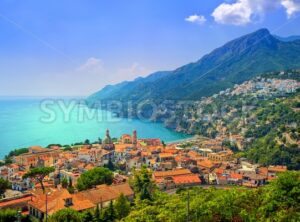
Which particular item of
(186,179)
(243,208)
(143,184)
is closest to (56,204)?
(143,184)

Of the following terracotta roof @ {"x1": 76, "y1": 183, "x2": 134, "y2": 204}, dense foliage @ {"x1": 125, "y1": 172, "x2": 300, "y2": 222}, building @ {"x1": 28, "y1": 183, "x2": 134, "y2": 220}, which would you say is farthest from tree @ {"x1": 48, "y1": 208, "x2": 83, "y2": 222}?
terracotta roof @ {"x1": 76, "y1": 183, "x2": 134, "y2": 204}

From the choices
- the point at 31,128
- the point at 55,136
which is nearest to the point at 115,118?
the point at 31,128

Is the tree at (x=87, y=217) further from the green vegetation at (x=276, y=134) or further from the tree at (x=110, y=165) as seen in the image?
the green vegetation at (x=276, y=134)

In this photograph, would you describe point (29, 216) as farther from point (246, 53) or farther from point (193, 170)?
point (246, 53)

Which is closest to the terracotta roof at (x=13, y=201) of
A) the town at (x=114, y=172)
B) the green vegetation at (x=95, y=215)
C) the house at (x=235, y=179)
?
the town at (x=114, y=172)

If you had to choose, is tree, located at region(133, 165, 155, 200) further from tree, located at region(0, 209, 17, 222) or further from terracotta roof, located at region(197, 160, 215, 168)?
terracotta roof, located at region(197, 160, 215, 168)

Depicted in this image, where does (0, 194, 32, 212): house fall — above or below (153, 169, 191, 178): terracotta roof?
above

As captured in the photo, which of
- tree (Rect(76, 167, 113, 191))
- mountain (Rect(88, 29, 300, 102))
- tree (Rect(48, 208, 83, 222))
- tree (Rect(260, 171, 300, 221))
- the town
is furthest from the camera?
mountain (Rect(88, 29, 300, 102))
